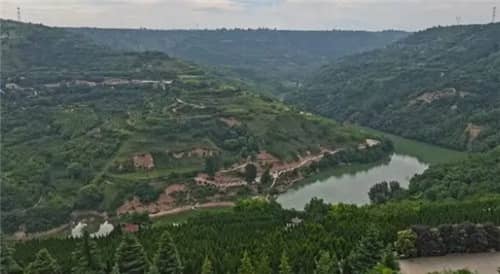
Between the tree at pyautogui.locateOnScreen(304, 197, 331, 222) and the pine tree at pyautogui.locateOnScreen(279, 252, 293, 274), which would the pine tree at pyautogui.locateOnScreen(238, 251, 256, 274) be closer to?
the pine tree at pyautogui.locateOnScreen(279, 252, 293, 274)

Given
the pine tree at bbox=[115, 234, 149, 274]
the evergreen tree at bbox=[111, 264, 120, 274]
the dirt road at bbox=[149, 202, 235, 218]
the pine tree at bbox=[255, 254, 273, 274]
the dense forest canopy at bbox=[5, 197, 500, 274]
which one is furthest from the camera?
the dirt road at bbox=[149, 202, 235, 218]

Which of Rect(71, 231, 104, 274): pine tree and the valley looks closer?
Rect(71, 231, 104, 274): pine tree

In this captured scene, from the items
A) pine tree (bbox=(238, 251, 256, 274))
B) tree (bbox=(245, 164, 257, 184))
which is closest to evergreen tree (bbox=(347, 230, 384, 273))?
pine tree (bbox=(238, 251, 256, 274))

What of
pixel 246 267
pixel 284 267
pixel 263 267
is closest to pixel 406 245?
pixel 284 267

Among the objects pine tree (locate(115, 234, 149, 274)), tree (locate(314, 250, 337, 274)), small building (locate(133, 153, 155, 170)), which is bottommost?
small building (locate(133, 153, 155, 170))

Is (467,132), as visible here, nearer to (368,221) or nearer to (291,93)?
A: (368,221)

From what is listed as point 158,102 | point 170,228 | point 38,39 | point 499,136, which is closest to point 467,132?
point 499,136
